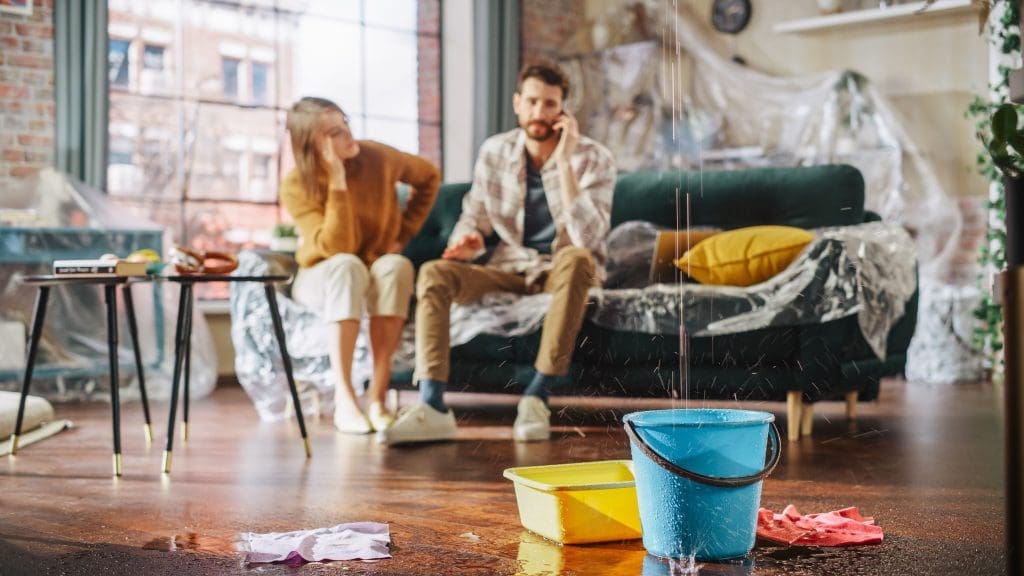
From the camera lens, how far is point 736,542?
1668 millimetres

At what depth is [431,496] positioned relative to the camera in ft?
7.39

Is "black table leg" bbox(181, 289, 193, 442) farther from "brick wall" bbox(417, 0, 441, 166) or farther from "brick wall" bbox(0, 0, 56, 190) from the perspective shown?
"brick wall" bbox(417, 0, 441, 166)

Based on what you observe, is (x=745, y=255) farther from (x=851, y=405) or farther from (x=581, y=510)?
(x=581, y=510)

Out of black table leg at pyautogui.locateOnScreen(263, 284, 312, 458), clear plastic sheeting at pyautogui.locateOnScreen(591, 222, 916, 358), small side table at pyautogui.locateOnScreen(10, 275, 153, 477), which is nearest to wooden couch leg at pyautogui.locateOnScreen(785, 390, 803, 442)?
clear plastic sheeting at pyautogui.locateOnScreen(591, 222, 916, 358)

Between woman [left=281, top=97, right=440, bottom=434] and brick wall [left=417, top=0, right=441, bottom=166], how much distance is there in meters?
2.37

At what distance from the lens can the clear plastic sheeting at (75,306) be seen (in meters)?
4.24

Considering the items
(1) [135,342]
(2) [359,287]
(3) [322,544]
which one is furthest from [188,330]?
(3) [322,544]

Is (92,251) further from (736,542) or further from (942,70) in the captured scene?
(942,70)

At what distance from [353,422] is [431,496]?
3.72 feet

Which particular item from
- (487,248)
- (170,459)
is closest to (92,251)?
(487,248)

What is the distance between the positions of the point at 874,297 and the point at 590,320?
773 mm

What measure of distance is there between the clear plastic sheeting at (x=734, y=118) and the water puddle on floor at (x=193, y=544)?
13.0 ft

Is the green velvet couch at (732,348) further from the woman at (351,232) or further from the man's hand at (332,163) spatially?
the man's hand at (332,163)

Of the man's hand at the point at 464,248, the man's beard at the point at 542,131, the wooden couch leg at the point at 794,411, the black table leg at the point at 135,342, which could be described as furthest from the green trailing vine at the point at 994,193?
the black table leg at the point at 135,342
